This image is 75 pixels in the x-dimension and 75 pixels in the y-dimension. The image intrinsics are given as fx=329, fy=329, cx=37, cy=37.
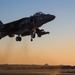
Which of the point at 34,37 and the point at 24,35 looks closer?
the point at 34,37

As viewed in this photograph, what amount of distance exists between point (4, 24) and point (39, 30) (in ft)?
21.5

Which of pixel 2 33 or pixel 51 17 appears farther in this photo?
pixel 2 33

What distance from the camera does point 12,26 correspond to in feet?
195

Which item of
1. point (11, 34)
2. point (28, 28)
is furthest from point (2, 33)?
point (28, 28)

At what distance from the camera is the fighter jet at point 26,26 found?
5494 cm

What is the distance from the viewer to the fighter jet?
5494 cm

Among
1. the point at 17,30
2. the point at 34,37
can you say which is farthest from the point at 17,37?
the point at 34,37

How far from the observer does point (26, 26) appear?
56.3m

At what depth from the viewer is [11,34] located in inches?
2357

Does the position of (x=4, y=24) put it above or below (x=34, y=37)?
above

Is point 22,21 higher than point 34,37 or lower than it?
higher

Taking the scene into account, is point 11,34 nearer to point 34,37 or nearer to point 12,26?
point 12,26

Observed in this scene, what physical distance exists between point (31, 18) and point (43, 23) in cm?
309

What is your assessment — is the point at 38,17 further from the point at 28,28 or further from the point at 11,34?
the point at 11,34
